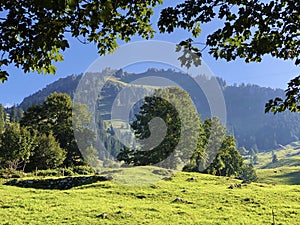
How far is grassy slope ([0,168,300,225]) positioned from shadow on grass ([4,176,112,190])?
242 cm

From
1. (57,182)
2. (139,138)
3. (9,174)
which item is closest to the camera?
(57,182)

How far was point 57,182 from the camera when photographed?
35.7m

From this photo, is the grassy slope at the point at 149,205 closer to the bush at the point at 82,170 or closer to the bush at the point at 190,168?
the bush at the point at 82,170

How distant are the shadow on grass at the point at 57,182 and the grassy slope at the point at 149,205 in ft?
7.96

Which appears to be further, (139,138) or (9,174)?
(139,138)

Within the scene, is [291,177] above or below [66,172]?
below

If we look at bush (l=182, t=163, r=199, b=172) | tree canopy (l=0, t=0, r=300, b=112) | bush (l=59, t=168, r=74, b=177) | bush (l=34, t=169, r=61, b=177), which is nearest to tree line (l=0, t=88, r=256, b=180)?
bush (l=182, t=163, r=199, b=172)

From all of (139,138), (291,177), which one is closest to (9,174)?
(139,138)

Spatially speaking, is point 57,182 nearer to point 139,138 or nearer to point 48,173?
point 48,173

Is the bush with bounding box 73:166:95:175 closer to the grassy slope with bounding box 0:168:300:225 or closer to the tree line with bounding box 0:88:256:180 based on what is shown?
the tree line with bounding box 0:88:256:180

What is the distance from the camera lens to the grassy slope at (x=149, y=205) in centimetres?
2180

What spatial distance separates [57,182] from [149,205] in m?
14.7

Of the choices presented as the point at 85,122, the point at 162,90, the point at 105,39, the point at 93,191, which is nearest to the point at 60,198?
the point at 93,191

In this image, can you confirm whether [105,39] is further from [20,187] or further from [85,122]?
[85,122]
